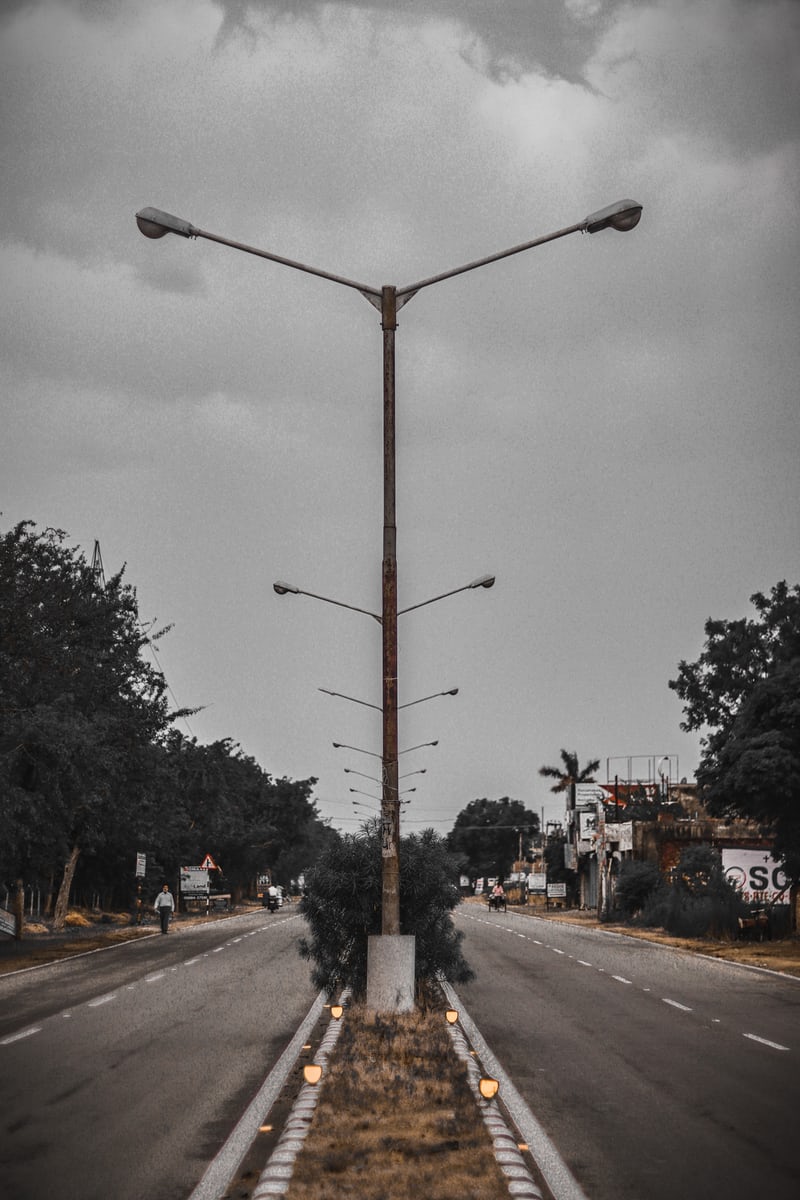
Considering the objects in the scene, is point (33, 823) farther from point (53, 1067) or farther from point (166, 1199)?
point (166, 1199)

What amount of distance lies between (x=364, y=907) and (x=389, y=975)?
3061 millimetres

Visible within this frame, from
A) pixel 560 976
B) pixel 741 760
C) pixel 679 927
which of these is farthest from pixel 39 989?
pixel 679 927

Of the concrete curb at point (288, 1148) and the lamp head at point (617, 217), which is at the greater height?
the lamp head at point (617, 217)

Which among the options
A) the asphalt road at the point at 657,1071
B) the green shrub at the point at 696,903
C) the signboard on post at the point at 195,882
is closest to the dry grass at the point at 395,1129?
the asphalt road at the point at 657,1071

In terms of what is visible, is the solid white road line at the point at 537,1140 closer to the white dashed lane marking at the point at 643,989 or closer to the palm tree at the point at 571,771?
the white dashed lane marking at the point at 643,989

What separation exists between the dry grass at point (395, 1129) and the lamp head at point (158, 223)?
837 cm

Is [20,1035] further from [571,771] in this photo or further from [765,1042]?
[571,771]

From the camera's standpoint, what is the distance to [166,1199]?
27.7 feet

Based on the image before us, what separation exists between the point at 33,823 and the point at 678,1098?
27.0 metres

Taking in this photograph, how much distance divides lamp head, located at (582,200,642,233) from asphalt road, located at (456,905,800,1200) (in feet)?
27.7

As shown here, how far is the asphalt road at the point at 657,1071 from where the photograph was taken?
30.5 ft

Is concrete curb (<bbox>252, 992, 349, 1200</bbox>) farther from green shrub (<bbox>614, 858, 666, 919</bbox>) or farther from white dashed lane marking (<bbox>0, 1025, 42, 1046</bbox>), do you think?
green shrub (<bbox>614, 858, 666, 919</bbox>)

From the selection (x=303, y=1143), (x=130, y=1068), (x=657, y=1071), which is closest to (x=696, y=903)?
(x=657, y=1071)

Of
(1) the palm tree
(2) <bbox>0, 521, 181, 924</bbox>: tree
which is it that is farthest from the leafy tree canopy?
(2) <bbox>0, 521, 181, 924</bbox>: tree
